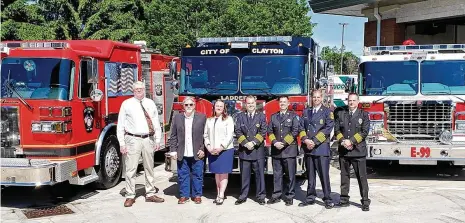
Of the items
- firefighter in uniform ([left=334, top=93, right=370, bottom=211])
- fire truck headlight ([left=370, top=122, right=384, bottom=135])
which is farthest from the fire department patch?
Answer: fire truck headlight ([left=370, top=122, right=384, bottom=135])

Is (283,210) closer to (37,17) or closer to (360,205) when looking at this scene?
(360,205)

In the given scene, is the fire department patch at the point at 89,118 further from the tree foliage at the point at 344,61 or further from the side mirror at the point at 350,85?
the tree foliage at the point at 344,61

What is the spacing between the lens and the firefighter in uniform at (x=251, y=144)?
296 inches

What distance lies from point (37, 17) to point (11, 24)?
1536 millimetres

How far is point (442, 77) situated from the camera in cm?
951

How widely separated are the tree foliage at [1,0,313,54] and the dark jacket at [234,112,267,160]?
17837 mm

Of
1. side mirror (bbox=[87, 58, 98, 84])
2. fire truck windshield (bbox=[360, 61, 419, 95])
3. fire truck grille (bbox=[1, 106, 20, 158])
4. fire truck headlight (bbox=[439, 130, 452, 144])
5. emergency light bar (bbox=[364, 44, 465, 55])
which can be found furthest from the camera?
emergency light bar (bbox=[364, 44, 465, 55])

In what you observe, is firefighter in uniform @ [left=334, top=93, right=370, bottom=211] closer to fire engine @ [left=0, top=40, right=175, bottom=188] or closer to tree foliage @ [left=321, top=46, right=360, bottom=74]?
fire engine @ [left=0, top=40, right=175, bottom=188]

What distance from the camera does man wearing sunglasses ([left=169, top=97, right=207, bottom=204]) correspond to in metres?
7.65

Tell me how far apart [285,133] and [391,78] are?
3227mm

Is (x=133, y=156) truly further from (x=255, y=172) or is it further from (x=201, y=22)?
(x=201, y=22)

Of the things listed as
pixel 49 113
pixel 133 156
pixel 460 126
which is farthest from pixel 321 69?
pixel 49 113

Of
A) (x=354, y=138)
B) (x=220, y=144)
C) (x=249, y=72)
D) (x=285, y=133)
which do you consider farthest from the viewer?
(x=249, y=72)

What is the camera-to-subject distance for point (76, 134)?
7.77 metres
